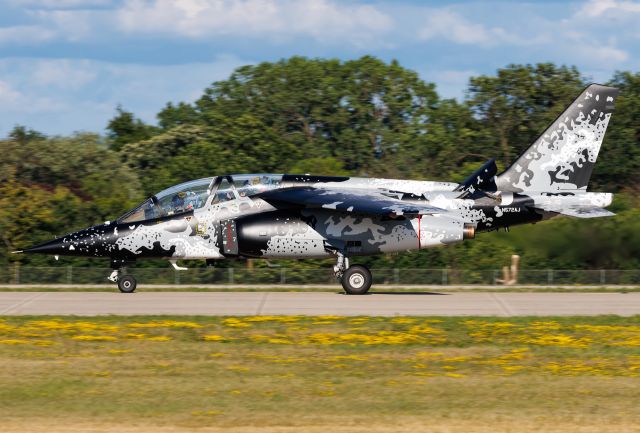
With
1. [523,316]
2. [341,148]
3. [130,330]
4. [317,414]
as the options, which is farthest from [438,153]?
[317,414]

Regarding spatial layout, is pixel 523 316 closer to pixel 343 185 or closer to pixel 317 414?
pixel 343 185

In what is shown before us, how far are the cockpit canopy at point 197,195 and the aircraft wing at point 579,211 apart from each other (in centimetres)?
744

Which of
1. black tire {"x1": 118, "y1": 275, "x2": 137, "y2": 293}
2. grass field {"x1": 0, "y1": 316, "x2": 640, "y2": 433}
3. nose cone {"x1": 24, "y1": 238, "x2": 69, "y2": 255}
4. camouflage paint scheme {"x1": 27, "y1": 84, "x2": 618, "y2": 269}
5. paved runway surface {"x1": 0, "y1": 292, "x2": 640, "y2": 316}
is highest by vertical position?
camouflage paint scheme {"x1": 27, "y1": 84, "x2": 618, "y2": 269}

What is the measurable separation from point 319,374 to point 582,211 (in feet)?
45.9

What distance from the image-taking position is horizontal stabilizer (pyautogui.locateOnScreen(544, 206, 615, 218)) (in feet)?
91.3

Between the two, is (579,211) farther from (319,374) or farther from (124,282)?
(319,374)

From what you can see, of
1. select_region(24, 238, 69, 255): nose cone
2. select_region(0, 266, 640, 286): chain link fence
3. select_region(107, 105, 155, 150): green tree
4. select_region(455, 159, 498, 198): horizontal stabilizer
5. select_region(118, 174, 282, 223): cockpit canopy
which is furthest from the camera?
select_region(107, 105, 155, 150): green tree

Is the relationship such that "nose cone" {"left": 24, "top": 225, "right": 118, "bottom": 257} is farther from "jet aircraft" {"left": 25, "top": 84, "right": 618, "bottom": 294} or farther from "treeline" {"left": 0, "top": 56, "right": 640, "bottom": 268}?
"treeline" {"left": 0, "top": 56, "right": 640, "bottom": 268}

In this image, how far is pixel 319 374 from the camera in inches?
636

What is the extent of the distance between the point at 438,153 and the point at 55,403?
169 feet

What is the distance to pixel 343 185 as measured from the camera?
28.2m

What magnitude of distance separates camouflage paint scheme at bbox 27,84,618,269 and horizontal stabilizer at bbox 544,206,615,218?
1.0 inches

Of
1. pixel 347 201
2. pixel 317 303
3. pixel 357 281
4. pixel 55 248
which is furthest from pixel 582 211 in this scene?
pixel 55 248

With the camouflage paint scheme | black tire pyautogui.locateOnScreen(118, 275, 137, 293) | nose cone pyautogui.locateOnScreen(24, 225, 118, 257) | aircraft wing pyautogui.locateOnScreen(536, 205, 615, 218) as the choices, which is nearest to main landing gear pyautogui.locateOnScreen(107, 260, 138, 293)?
black tire pyautogui.locateOnScreen(118, 275, 137, 293)
